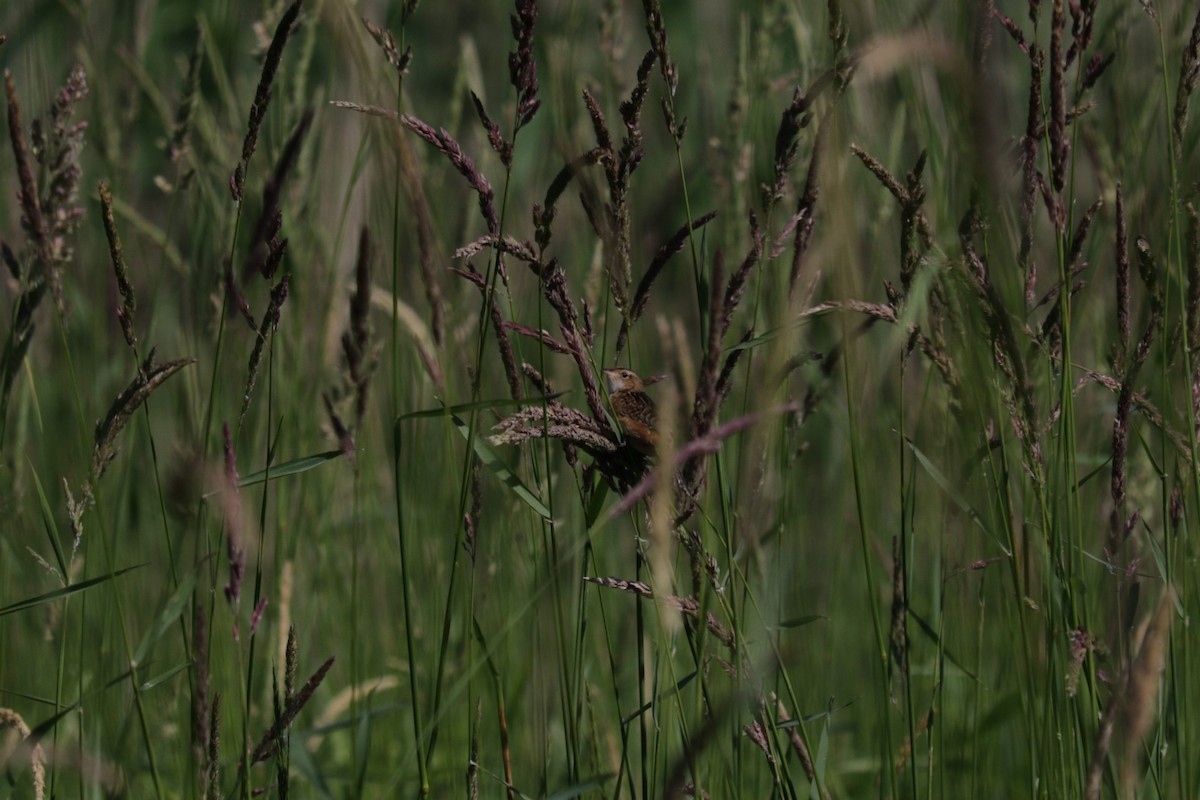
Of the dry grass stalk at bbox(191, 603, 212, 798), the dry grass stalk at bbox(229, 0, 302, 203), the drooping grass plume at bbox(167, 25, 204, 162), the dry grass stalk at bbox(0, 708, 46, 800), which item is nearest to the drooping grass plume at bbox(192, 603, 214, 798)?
the dry grass stalk at bbox(191, 603, 212, 798)

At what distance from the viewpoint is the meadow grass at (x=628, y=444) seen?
1.16 metres

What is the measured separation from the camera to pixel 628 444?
1350mm

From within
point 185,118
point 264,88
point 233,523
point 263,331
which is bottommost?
point 233,523

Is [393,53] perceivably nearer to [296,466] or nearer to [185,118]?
[296,466]

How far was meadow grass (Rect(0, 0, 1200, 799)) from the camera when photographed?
1.16 meters

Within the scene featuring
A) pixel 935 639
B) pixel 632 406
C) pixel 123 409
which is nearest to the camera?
pixel 123 409

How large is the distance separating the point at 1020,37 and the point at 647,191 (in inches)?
145

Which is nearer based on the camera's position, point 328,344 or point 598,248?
point 598,248

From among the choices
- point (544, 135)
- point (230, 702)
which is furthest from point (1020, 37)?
Answer: point (544, 135)

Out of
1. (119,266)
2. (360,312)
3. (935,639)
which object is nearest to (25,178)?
(119,266)

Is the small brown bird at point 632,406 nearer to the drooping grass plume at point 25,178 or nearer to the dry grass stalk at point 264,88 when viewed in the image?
the dry grass stalk at point 264,88

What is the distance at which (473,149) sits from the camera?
5918 millimetres

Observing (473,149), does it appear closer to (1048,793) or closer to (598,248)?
(598,248)

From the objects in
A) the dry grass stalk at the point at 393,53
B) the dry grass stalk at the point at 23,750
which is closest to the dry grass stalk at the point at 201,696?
the dry grass stalk at the point at 23,750
